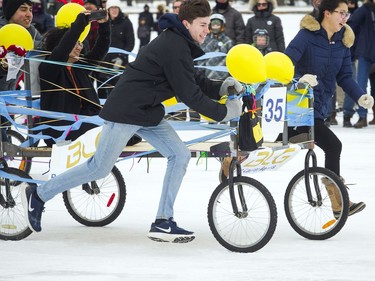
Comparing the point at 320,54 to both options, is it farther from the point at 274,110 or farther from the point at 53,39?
the point at 53,39

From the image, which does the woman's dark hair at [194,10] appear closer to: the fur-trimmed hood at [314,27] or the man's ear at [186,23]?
the man's ear at [186,23]

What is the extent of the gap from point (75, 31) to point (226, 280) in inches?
98.3

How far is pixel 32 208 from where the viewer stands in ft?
25.1

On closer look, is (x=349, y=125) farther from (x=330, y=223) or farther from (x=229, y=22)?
(x=330, y=223)

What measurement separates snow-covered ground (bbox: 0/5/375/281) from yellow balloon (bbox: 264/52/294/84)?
103 cm

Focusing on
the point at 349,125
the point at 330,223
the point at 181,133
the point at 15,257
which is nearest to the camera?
the point at 15,257

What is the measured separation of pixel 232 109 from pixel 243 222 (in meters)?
0.88

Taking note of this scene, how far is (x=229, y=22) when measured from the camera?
54.7ft

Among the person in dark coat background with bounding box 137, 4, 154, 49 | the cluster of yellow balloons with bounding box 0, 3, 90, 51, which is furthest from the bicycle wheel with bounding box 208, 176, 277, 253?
the person in dark coat background with bounding box 137, 4, 154, 49

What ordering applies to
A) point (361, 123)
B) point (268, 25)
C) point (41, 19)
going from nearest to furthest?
point (361, 123)
point (268, 25)
point (41, 19)

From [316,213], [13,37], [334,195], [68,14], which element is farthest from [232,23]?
[334,195]

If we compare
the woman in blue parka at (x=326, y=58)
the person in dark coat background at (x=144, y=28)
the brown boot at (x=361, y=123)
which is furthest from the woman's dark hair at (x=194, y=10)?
the person in dark coat background at (x=144, y=28)

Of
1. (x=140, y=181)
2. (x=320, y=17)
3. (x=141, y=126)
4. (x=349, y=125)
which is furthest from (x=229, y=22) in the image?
(x=141, y=126)

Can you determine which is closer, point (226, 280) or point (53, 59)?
point (226, 280)
